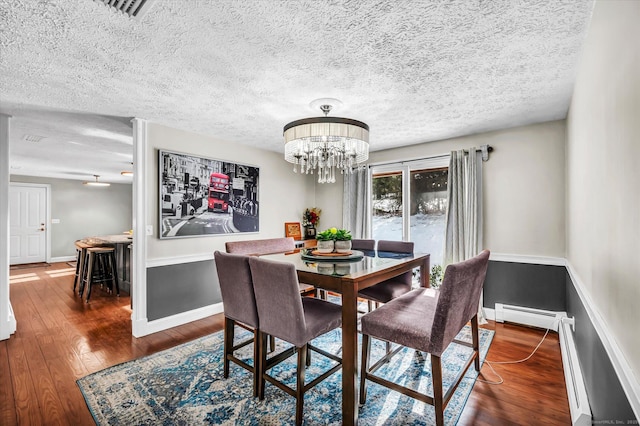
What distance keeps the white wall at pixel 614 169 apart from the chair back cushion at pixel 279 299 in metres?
1.32

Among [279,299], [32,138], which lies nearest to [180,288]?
[279,299]

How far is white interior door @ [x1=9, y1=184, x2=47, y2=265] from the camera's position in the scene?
6.77 m

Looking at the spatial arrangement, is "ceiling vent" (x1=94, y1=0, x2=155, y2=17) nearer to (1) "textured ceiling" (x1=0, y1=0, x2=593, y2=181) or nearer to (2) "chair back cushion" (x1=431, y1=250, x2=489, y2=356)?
(1) "textured ceiling" (x1=0, y1=0, x2=593, y2=181)

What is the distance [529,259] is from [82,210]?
9936 millimetres

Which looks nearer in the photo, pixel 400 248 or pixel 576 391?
pixel 576 391

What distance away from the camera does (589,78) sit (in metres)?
1.61

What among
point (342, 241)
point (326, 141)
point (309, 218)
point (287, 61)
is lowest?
point (342, 241)

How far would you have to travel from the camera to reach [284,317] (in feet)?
5.63

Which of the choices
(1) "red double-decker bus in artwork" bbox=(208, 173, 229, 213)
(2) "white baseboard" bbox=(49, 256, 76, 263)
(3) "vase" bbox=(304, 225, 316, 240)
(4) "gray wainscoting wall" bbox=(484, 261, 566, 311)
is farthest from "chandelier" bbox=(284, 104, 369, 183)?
(2) "white baseboard" bbox=(49, 256, 76, 263)

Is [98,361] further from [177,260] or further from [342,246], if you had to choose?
[342,246]

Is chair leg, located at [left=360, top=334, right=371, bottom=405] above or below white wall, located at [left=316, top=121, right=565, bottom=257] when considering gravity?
below

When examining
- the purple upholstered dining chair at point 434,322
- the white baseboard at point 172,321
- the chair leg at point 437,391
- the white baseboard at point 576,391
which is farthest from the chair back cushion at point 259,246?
the white baseboard at point 576,391

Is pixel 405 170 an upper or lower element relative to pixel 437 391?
upper

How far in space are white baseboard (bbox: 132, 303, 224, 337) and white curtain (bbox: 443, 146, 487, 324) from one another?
3.06 metres
